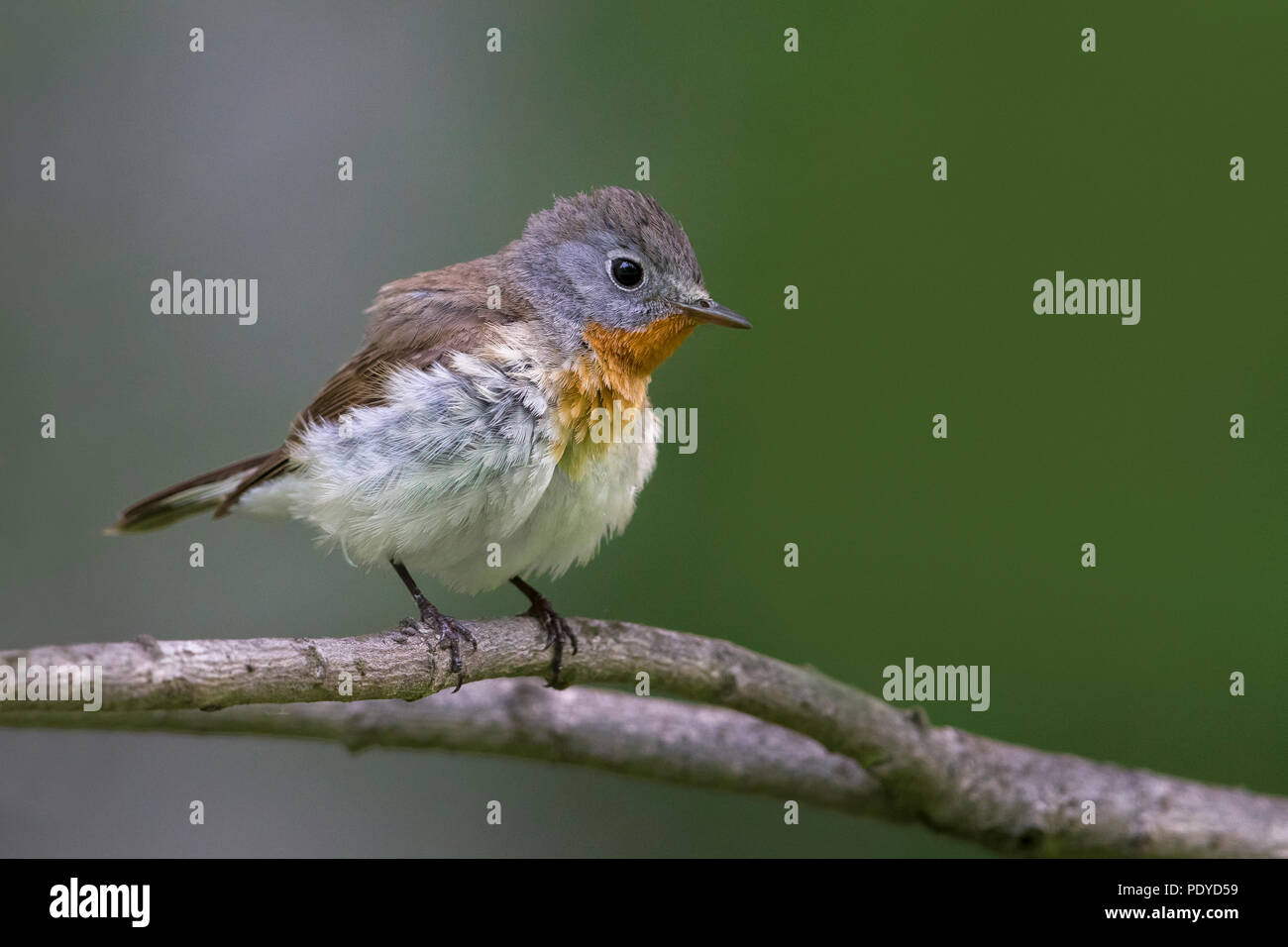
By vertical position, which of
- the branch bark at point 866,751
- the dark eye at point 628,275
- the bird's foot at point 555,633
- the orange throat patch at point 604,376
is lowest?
the branch bark at point 866,751

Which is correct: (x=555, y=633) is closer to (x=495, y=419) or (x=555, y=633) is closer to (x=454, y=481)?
(x=454, y=481)

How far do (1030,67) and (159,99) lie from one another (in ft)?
16.6

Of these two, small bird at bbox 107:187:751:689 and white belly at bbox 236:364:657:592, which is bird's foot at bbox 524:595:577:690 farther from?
white belly at bbox 236:364:657:592

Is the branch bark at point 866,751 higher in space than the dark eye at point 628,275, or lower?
lower

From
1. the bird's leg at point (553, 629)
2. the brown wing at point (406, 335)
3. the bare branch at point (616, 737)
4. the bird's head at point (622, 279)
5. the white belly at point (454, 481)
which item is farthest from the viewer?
the bare branch at point (616, 737)

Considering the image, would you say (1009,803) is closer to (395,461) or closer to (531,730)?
(531,730)

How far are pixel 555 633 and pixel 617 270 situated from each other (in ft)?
4.96

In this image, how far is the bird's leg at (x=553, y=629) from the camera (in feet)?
14.4

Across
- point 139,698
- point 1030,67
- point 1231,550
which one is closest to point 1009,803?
point 1231,550

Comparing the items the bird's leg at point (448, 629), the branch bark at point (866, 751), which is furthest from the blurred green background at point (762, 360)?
the bird's leg at point (448, 629)

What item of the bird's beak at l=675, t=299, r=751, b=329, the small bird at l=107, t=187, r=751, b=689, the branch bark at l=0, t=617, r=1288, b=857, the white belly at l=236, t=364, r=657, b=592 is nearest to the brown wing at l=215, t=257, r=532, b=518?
the small bird at l=107, t=187, r=751, b=689

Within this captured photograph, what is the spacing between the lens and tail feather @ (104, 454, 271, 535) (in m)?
5.05

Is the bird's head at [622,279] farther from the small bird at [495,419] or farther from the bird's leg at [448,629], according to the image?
the bird's leg at [448,629]

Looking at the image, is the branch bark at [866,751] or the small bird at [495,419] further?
the branch bark at [866,751]
